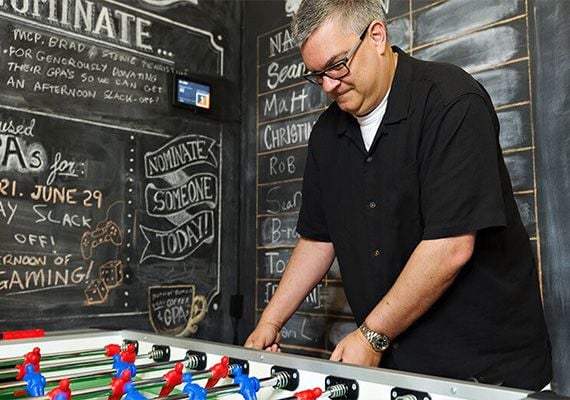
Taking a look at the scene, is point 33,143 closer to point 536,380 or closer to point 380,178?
point 380,178

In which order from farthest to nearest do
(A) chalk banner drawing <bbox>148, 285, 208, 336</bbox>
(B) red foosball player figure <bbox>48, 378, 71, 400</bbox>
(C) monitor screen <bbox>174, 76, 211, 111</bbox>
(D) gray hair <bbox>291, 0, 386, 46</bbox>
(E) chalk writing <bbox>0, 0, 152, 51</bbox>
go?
(C) monitor screen <bbox>174, 76, 211, 111</bbox> < (A) chalk banner drawing <bbox>148, 285, 208, 336</bbox> < (E) chalk writing <bbox>0, 0, 152, 51</bbox> < (D) gray hair <bbox>291, 0, 386, 46</bbox> < (B) red foosball player figure <bbox>48, 378, 71, 400</bbox>

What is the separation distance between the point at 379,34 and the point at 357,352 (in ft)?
2.81

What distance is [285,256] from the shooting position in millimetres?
2697

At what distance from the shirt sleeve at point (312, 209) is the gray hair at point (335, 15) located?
44 centimetres

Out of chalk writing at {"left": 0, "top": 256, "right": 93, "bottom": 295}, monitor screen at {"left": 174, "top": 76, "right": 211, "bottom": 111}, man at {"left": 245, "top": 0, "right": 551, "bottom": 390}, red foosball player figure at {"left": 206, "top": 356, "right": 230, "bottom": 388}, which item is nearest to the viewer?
red foosball player figure at {"left": 206, "top": 356, "right": 230, "bottom": 388}

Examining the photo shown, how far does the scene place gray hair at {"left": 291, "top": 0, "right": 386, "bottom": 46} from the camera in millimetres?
1475

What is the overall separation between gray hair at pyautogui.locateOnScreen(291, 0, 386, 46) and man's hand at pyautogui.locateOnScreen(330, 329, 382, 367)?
0.81 metres

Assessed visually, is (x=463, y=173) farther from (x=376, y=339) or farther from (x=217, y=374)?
(x=217, y=374)

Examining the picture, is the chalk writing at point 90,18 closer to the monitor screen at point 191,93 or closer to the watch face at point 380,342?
the monitor screen at point 191,93

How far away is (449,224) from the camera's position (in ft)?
4.25

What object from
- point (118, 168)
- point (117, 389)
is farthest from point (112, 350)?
point (118, 168)

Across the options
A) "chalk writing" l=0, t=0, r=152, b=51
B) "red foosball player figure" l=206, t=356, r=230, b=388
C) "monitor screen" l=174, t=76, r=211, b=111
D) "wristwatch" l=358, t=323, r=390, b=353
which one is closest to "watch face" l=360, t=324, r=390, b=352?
"wristwatch" l=358, t=323, r=390, b=353

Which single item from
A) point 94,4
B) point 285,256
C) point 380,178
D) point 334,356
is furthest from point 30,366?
point 94,4

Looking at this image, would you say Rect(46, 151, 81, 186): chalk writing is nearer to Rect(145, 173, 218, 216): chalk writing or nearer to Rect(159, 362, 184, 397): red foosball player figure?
Rect(145, 173, 218, 216): chalk writing
